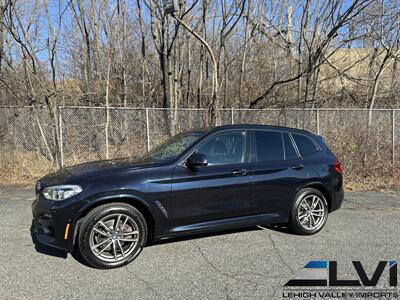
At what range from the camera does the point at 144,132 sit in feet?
34.9

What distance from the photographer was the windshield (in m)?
4.82

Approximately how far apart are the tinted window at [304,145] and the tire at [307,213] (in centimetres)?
62

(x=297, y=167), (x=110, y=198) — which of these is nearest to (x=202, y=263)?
(x=110, y=198)

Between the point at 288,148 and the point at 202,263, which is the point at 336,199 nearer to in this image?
the point at 288,148

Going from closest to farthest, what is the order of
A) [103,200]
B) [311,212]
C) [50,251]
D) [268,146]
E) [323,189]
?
[103,200]
[50,251]
[268,146]
[311,212]
[323,189]

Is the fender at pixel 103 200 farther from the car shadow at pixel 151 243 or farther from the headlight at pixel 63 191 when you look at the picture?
the car shadow at pixel 151 243

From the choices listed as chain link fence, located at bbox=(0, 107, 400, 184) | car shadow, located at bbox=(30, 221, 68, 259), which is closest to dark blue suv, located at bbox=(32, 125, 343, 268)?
car shadow, located at bbox=(30, 221, 68, 259)

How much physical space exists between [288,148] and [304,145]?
0.37 metres

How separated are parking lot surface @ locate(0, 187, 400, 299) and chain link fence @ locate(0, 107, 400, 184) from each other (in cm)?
473

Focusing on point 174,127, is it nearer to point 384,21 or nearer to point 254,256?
point 254,256

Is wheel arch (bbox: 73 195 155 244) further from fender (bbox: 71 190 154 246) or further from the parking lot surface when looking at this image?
the parking lot surface

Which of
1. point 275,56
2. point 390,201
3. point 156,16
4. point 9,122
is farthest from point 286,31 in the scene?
point 9,122

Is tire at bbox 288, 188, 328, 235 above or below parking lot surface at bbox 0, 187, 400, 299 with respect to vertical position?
above

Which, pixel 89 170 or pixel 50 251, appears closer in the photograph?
pixel 89 170
